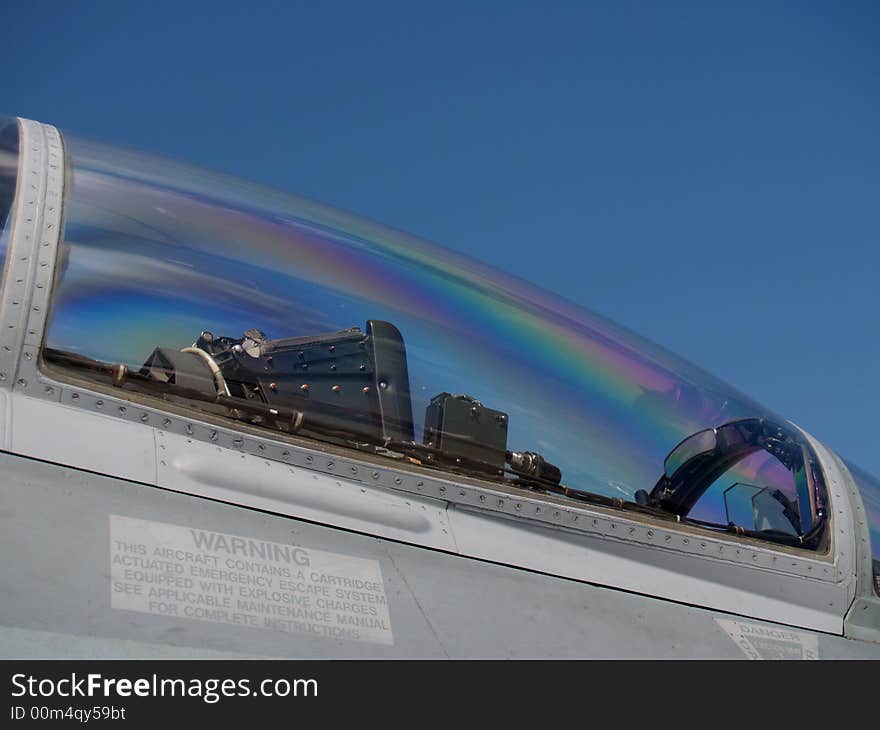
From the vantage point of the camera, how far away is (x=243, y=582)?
3.46 meters

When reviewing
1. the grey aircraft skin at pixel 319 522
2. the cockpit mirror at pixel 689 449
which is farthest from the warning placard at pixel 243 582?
the cockpit mirror at pixel 689 449

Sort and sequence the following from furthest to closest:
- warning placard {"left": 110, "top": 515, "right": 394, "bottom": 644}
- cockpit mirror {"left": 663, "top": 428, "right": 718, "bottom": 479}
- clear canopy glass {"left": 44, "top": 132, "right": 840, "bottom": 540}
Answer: cockpit mirror {"left": 663, "top": 428, "right": 718, "bottom": 479}, clear canopy glass {"left": 44, "top": 132, "right": 840, "bottom": 540}, warning placard {"left": 110, "top": 515, "right": 394, "bottom": 644}

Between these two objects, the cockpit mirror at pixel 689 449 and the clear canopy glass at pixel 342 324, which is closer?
the clear canopy glass at pixel 342 324

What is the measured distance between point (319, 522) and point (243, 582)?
420 mm

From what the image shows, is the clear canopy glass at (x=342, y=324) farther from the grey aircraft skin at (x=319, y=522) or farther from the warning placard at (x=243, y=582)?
the warning placard at (x=243, y=582)

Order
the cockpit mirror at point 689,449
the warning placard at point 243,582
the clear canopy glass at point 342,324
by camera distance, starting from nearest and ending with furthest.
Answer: the warning placard at point 243,582
the clear canopy glass at point 342,324
the cockpit mirror at point 689,449

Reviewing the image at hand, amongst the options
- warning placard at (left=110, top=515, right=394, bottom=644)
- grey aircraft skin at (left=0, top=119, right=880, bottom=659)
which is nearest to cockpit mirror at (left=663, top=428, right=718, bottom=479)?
grey aircraft skin at (left=0, top=119, right=880, bottom=659)

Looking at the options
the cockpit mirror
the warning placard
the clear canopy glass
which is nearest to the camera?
the warning placard

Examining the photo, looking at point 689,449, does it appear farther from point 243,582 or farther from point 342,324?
point 243,582

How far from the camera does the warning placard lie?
130 inches

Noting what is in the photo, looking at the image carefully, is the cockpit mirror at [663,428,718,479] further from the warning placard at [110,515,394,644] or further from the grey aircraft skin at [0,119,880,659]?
the warning placard at [110,515,394,644]

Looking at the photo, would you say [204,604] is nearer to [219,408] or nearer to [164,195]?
[219,408]

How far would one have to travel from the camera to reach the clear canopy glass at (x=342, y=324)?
4153 millimetres

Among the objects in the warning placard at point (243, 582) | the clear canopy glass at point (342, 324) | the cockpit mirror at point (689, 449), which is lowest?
the warning placard at point (243, 582)
